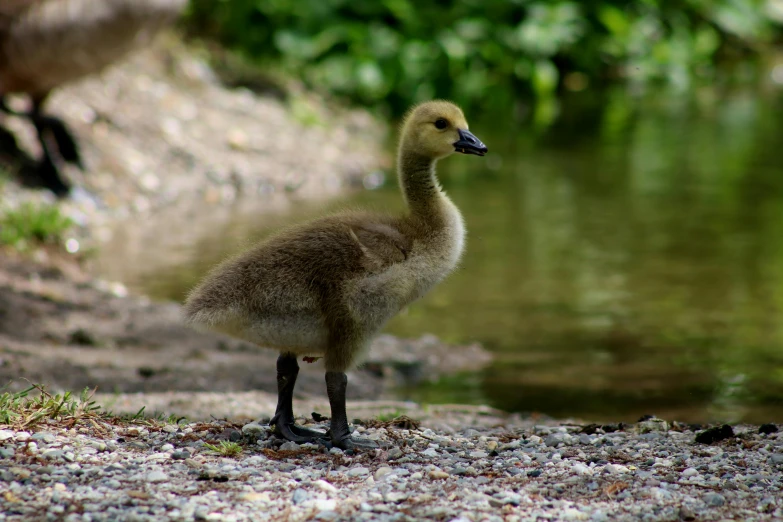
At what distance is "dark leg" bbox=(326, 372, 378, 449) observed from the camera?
547cm

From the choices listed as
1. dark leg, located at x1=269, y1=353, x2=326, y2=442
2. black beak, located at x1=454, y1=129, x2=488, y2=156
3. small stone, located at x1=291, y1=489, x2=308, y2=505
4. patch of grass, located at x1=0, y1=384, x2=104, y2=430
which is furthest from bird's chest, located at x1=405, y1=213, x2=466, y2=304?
patch of grass, located at x1=0, y1=384, x2=104, y2=430

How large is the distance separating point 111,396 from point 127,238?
5.69m

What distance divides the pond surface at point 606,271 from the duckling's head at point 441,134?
0.80m

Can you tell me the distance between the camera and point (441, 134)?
592 centimetres

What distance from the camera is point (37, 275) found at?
9812mm

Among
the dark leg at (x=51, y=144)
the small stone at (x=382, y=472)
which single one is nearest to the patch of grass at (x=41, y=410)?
the small stone at (x=382, y=472)

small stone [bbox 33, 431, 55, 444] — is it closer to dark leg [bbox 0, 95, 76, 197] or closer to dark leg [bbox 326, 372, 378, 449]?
dark leg [bbox 326, 372, 378, 449]

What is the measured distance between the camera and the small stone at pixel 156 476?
4674 millimetres

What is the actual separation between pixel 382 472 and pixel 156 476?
3.36 ft

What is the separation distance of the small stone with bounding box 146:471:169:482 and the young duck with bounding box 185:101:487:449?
3.05ft

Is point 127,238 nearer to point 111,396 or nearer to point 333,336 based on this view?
point 111,396

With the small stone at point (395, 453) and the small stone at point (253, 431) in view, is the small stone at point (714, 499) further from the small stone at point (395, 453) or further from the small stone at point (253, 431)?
the small stone at point (253, 431)

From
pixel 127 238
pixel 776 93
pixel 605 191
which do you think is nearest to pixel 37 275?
pixel 127 238

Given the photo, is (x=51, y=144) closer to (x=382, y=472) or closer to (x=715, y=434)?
(x=382, y=472)
